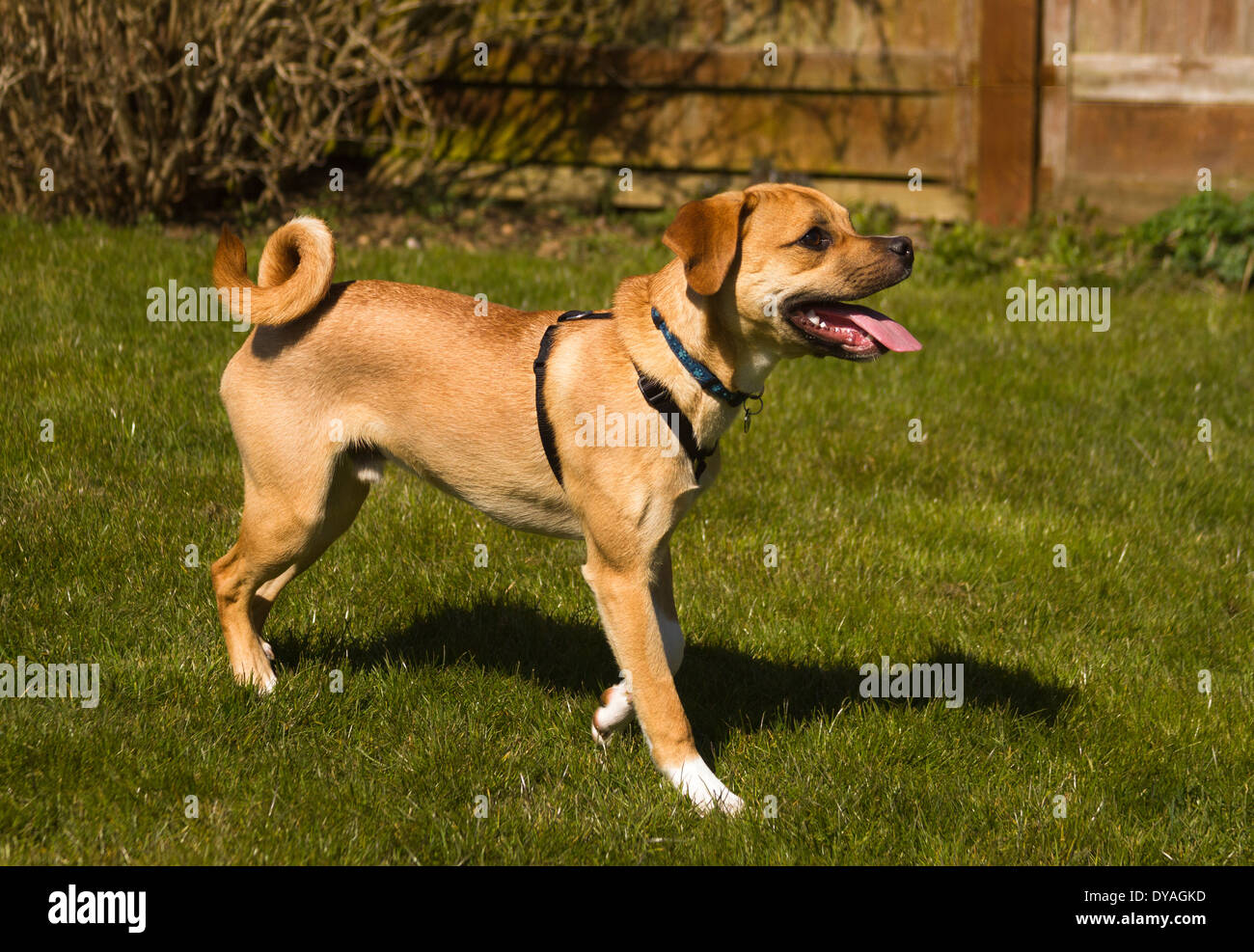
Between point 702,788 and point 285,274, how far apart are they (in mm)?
2168

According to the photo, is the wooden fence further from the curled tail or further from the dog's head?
the curled tail

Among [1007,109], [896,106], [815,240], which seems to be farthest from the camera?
[896,106]

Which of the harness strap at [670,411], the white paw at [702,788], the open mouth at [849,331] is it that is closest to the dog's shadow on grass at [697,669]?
the white paw at [702,788]

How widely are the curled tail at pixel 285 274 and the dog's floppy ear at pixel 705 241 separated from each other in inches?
45.7

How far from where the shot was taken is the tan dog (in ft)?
13.4

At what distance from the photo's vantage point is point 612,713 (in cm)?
436

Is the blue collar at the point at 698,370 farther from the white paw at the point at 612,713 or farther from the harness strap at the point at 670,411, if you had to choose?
the white paw at the point at 612,713

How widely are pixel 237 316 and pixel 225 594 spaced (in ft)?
3.09

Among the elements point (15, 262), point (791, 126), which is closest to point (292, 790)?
point (15, 262)

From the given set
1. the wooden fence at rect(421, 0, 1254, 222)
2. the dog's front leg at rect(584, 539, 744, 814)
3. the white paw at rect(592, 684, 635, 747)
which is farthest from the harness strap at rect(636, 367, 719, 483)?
the wooden fence at rect(421, 0, 1254, 222)

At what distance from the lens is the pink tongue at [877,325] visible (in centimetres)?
398

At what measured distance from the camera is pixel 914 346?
12.8 feet

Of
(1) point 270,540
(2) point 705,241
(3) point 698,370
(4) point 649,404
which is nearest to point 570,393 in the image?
(4) point 649,404

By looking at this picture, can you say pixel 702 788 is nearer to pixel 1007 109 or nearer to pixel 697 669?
pixel 697 669
